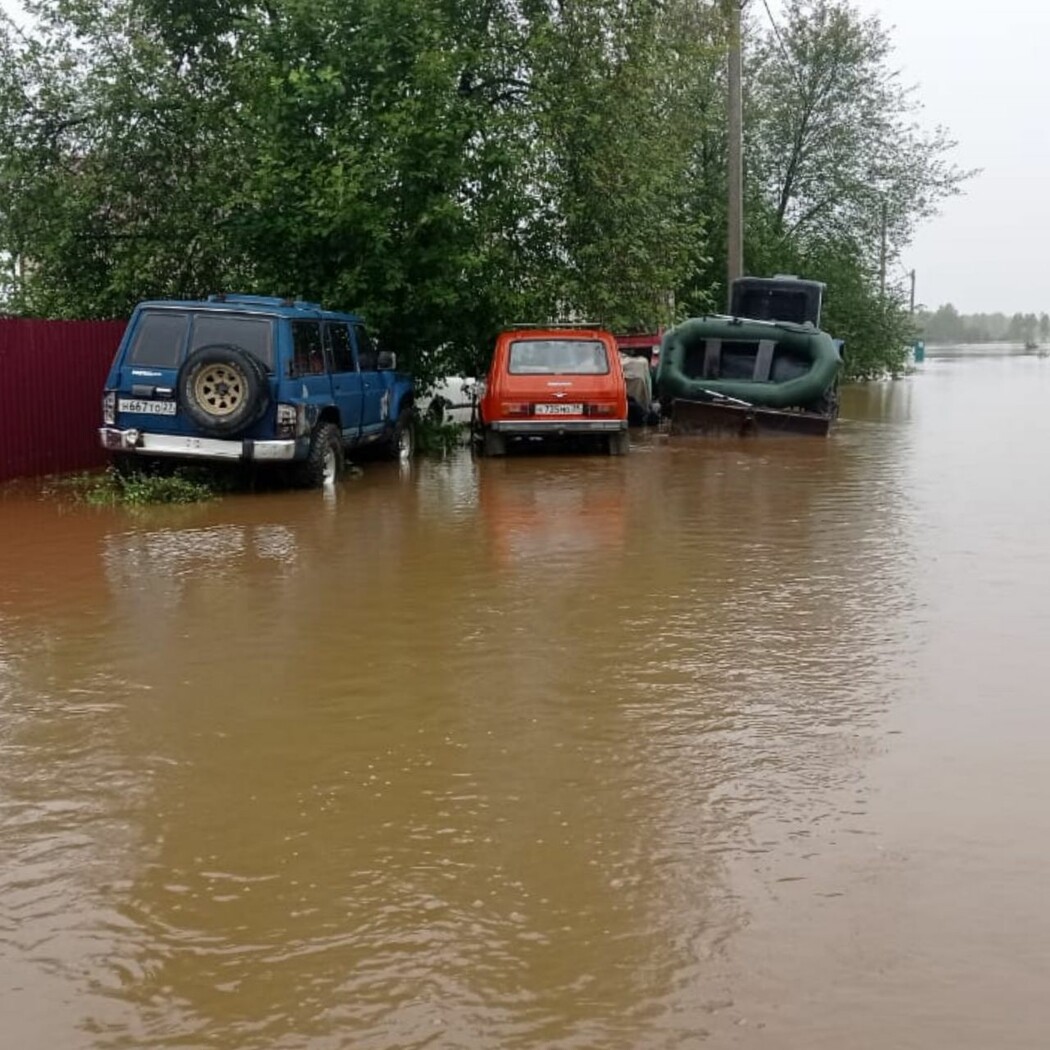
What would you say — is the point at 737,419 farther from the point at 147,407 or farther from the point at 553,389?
the point at 147,407

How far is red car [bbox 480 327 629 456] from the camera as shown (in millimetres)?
17188

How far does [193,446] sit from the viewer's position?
12.9 metres

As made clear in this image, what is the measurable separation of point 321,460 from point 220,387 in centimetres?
151

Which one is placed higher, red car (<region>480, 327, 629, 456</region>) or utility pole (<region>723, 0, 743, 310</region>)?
utility pole (<region>723, 0, 743, 310</region>)

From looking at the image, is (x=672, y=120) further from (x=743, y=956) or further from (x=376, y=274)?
(x=743, y=956)

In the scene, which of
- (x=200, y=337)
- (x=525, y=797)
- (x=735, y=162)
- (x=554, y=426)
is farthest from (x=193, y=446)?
(x=735, y=162)

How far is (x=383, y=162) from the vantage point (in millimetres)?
16406

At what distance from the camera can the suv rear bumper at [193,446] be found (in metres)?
12.8

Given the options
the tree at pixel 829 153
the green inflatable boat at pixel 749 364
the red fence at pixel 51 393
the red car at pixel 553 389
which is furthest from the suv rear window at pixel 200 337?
the tree at pixel 829 153

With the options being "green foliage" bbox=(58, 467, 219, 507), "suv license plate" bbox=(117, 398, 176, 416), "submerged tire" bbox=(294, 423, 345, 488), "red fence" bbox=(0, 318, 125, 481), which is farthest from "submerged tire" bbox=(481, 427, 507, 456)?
"suv license plate" bbox=(117, 398, 176, 416)

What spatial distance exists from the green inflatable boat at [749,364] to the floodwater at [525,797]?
1113cm

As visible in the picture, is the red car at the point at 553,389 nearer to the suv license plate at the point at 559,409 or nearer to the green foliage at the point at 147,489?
the suv license plate at the point at 559,409

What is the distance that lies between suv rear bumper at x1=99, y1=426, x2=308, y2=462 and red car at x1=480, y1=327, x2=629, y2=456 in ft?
15.4

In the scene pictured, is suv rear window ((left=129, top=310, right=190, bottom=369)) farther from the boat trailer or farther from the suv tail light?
the boat trailer
